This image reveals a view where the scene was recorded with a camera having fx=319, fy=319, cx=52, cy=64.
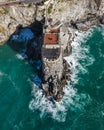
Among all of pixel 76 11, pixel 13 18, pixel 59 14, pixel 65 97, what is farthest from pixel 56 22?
pixel 65 97

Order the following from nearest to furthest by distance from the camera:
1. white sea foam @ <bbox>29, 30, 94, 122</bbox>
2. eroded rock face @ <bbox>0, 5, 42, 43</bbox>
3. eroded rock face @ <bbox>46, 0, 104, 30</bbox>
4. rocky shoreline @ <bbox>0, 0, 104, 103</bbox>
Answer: white sea foam @ <bbox>29, 30, 94, 122</bbox>, rocky shoreline @ <bbox>0, 0, 104, 103</bbox>, eroded rock face @ <bbox>46, 0, 104, 30</bbox>, eroded rock face @ <bbox>0, 5, 42, 43</bbox>

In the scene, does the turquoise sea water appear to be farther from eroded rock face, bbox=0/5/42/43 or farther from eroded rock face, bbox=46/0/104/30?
eroded rock face, bbox=46/0/104/30

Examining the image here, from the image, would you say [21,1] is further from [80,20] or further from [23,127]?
[23,127]

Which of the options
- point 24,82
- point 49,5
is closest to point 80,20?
point 49,5

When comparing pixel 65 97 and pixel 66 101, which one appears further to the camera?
pixel 65 97

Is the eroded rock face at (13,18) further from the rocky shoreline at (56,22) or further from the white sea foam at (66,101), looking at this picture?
the white sea foam at (66,101)

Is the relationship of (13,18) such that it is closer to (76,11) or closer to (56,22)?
(56,22)

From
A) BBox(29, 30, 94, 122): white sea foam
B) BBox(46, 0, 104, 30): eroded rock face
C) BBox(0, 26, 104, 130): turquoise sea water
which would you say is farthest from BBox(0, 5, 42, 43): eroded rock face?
BBox(29, 30, 94, 122): white sea foam

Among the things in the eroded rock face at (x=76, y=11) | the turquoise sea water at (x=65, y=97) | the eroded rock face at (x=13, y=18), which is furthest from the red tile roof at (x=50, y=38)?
the eroded rock face at (x=13, y=18)
